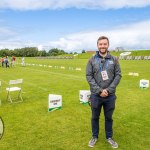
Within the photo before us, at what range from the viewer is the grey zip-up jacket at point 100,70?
5629 mm

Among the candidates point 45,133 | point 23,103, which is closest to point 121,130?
point 45,133

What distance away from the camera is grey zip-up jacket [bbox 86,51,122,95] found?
563cm

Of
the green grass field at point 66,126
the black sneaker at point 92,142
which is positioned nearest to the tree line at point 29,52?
the green grass field at point 66,126

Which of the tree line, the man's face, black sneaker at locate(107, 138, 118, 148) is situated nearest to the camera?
the man's face

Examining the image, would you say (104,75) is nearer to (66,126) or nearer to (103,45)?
(103,45)

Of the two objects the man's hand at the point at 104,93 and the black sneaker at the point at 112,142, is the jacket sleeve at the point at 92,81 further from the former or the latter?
the black sneaker at the point at 112,142

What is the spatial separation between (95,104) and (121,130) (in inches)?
79.5

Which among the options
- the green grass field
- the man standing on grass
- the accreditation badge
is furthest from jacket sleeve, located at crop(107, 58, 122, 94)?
the green grass field

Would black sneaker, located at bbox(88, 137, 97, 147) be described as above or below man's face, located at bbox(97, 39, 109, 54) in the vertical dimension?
below

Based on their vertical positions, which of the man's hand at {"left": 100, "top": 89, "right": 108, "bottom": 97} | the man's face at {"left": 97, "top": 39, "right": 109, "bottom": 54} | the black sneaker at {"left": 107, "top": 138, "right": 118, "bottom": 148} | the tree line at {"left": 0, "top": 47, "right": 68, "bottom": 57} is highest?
the tree line at {"left": 0, "top": 47, "right": 68, "bottom": 57}

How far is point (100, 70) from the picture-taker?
5.63 metres

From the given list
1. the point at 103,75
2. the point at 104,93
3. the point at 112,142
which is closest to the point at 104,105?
the point at 104,93

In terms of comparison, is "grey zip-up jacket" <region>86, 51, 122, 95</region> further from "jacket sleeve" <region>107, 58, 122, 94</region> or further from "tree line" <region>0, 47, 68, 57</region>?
"tree line" <region>0, 47, 68, 57</region>

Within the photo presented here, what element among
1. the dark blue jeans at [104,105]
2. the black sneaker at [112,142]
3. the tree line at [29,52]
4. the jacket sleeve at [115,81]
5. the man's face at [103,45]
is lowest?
the black sneaker at [112,142]
